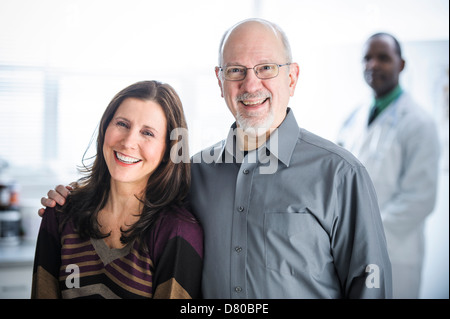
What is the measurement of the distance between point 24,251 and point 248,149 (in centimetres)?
155

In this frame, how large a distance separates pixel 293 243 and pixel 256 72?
0.47 metres

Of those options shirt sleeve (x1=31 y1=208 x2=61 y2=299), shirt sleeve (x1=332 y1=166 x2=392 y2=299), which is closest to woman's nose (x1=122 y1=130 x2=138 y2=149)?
shirt sleeve (x1=31 y1=208 x2=61 y2=299)

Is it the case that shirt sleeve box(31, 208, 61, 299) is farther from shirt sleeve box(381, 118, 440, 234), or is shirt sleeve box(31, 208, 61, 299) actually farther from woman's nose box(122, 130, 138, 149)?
shirt sleeve box(381, 118, 440, 234)

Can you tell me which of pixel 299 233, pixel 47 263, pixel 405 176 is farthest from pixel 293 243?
pixel 405 176

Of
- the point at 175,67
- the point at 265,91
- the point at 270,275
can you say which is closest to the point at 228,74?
the point at 265,91

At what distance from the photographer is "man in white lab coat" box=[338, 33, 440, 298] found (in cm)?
212

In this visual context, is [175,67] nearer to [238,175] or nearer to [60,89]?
[60,89]

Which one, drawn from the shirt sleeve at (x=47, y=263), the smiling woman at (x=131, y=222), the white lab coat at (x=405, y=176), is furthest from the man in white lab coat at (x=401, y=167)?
the shirt sleeve at (x=47, y=263)

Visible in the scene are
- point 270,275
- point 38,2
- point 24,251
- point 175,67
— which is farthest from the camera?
point 175,67

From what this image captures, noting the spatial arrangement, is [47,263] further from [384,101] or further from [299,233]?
[384,101]

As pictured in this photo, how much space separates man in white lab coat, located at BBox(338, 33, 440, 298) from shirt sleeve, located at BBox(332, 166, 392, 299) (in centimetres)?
117

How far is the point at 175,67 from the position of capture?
262 cm

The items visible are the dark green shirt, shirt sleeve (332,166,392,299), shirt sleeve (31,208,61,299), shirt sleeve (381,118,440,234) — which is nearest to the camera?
shirt sleeve (332,166,392,299)

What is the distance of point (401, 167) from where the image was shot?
2.14 m
